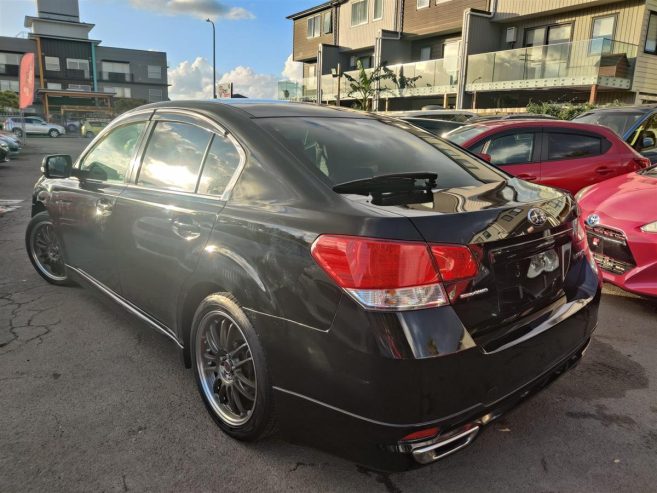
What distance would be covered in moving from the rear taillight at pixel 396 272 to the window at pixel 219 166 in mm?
941

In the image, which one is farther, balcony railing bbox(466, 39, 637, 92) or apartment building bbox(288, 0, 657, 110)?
apartment building bbox(288, 0, 657, 110)

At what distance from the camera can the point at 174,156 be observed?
9.71 ft

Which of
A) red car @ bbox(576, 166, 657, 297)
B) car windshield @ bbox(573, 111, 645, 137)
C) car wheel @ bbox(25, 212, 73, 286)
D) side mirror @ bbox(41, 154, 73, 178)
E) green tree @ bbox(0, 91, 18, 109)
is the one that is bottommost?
car wheel @ bbox(25, 212, 73, 286)

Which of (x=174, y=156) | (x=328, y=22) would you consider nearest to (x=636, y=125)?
(x=174, y=156)

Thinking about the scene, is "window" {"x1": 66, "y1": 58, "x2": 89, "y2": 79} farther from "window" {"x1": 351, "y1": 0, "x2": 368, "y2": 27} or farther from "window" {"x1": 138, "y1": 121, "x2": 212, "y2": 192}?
"window" {"x1": 138, "y1": 121, "x2": 212, "y2": 192}

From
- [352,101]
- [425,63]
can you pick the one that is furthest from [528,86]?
[352,101]

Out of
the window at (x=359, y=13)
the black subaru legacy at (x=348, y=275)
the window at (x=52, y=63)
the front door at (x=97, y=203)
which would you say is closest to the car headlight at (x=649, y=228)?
the black subaru legacy at (x=348, y=275)

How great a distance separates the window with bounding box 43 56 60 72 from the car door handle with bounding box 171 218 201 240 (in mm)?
68252

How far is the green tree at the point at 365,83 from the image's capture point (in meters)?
26.4

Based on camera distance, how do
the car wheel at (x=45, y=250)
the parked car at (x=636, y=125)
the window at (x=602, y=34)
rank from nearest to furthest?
the car wheel at (x=45, y=250) → the parked car at (x=636, y=125) → the window at (x=602, y=34)

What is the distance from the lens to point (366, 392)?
183 centimetres

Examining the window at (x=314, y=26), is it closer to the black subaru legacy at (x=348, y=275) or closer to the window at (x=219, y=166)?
the black subaru legacy at (x=348, y=275)

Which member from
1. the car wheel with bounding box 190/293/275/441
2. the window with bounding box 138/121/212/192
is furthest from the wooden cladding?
the car wheel with bounding box 190/293/275/441

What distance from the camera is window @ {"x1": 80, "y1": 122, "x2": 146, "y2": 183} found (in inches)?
132
